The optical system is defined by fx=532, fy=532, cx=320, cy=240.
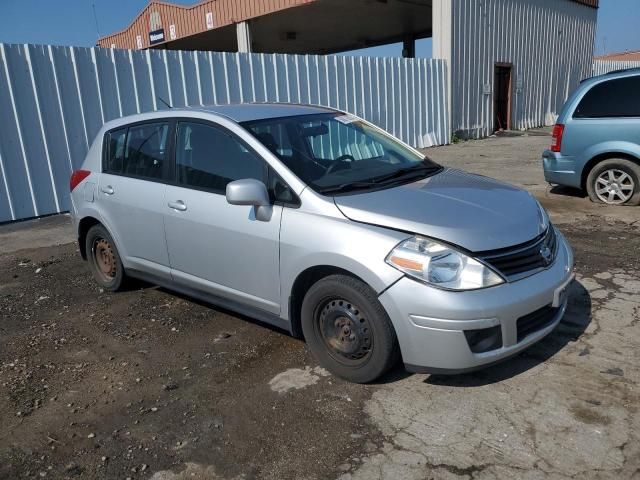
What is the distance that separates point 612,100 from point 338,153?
483 centimetres

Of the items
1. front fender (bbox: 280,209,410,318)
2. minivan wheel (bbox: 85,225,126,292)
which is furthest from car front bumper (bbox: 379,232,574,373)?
minivan wheel (bbox: 85,225,126,292)

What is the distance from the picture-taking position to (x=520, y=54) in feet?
58.7

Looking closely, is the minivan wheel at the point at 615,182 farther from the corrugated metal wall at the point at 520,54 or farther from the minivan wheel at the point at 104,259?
the corrugated metal wall at the point at 520,54

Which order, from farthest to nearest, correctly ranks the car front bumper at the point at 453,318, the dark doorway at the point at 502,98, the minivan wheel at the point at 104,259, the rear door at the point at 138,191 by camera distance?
the dark doorway at the point at 502,98
the minivan wheel at the point at 104,259
the rear door at the point at 138,191
the car front bumper at the point at 453,318

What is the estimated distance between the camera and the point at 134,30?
27250mm

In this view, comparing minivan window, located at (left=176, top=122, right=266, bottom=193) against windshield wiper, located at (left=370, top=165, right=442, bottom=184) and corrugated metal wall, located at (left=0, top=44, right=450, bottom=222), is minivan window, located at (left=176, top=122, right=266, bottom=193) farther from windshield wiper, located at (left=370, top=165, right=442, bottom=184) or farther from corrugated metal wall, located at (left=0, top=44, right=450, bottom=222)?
corrugated metal wall, located at (left=0, top=44, right=450, bottom=222)

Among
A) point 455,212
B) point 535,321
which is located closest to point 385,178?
point 455,212

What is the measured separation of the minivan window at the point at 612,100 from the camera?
6699 millimetres

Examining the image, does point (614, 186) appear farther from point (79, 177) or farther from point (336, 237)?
point (79, 177)

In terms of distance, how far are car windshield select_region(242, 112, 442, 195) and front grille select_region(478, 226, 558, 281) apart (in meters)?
0.92

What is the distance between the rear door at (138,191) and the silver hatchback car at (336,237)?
0.05ft

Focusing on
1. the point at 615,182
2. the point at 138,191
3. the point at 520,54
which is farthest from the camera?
the point at 520,54

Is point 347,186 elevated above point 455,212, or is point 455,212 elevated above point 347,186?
point 347,186

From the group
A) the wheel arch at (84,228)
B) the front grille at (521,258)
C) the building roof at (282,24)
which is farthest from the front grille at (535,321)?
the building roof at (282,24)
